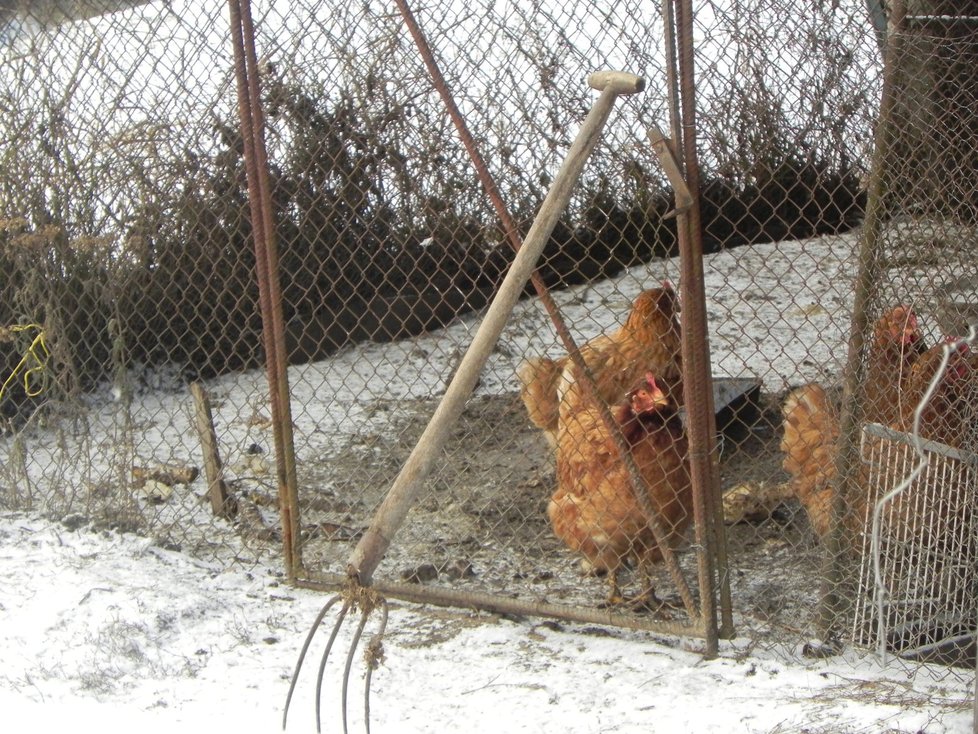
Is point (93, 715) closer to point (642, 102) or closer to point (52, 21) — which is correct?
point (642, 102)

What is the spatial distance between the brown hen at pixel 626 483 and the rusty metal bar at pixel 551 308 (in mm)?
90

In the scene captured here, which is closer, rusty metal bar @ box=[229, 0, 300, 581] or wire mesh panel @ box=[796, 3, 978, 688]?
wire mesh panel @ box=[796, 3, 978, 688]

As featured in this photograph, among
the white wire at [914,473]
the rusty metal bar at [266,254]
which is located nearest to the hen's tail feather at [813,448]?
the white wire at [914,473]

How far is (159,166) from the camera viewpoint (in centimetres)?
445

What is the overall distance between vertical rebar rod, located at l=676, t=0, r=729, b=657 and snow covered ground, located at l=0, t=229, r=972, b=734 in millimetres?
176

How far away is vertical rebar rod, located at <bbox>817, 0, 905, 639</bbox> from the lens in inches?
119

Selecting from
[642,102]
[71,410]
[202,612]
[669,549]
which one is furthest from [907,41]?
[71,410]

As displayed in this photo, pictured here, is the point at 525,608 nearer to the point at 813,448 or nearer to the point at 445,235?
the point at 813,448

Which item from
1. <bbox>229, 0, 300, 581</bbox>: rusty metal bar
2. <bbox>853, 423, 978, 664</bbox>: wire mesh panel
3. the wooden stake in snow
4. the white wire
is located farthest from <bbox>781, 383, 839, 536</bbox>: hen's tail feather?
the wooden stake in snow

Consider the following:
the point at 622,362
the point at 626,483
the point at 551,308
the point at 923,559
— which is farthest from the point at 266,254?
the point at 923,559

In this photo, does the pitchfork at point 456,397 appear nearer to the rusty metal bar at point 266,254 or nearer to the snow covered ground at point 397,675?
the snow covered ground at point 397,675

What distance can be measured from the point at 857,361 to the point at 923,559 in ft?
2.37

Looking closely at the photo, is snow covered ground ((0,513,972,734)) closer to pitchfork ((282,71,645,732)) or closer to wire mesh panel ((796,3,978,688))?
wire mesh panel ((796,3,978,688))

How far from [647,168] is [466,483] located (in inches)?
65.4
